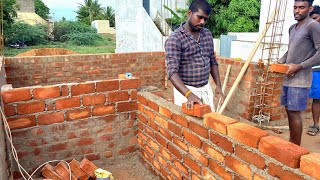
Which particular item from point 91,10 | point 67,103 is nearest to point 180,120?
point 67,103

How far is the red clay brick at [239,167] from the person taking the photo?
1714mm

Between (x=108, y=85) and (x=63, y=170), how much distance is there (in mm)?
946

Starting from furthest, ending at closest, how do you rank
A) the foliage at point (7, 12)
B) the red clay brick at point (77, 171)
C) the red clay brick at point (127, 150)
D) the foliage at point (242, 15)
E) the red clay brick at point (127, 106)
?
the foliage at point (7, 12) < the foliage at point (242, 15) < the red clay brick at point (127, 150) < the red clay brick at point (127, 106) < the red clay brick at point (77, 171)

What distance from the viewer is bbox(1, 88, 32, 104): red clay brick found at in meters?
2.46

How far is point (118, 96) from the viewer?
300 cm

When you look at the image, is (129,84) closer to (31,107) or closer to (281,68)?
(31,107)

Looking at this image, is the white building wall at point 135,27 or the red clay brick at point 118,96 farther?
the white building wall at point 135,27

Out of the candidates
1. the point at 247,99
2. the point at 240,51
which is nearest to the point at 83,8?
the point at 240,51

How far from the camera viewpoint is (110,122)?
3018 millimetres

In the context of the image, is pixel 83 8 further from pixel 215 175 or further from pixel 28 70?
pixel 215 175

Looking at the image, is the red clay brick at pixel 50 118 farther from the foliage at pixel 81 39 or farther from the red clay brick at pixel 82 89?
the foliage at pixel 81 39

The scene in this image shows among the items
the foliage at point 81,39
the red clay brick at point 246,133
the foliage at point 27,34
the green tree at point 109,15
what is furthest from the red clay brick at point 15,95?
the green tree at point 109,15

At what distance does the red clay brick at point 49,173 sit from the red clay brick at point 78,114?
0.50 meters

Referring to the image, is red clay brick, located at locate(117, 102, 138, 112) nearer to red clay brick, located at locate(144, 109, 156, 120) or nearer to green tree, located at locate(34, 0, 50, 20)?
red clay brick, located at locate(144, 109, 156, 120)
